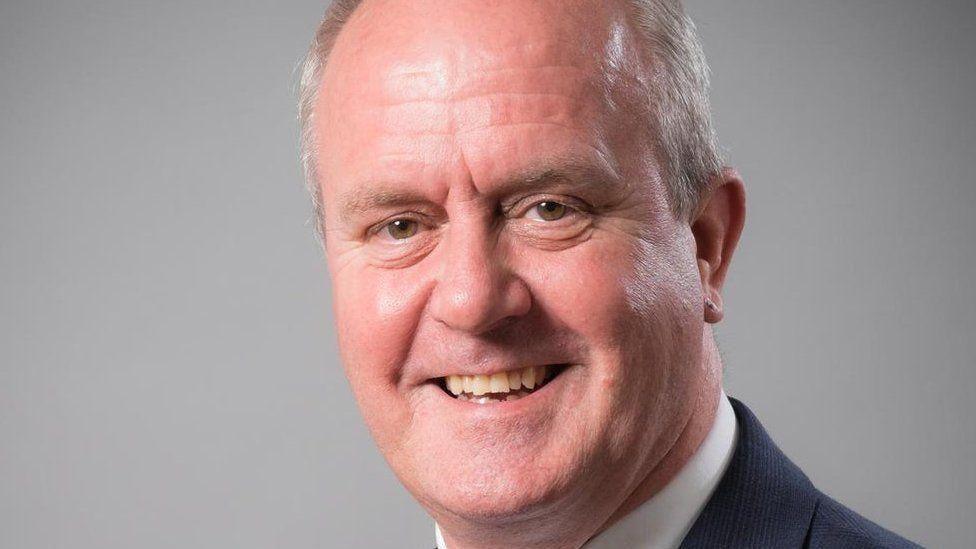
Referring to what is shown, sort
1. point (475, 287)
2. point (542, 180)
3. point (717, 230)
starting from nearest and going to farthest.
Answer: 1. point (475, 287)
2. point (542, 180)
3. point (717, 230)

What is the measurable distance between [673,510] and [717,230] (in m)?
0.70

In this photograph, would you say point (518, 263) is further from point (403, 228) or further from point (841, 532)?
point (841, 532)

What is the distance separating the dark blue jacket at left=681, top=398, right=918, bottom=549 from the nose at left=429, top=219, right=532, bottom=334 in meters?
0.68

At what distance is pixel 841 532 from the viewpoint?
305 cm

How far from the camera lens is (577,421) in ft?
9.45

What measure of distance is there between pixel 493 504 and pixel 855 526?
2.84 ft

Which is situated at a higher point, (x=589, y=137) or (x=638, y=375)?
(x=589, y=137)

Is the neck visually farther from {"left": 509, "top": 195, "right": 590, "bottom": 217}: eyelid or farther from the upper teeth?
{"left": 509, "top": 195, "right": 590, "bottom": 217}: eyelid

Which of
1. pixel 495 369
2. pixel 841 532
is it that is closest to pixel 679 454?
pixel 841 532

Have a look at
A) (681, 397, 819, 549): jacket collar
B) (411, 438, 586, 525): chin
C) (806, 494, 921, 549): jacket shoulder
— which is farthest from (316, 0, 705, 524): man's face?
(806, 494, 921, 549): jacket shoulder

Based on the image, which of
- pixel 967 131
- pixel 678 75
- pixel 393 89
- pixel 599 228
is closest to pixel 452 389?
pixel 599 228

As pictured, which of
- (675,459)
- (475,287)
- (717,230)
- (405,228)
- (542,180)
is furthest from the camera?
(717,230)

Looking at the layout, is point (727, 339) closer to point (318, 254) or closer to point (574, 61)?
point (318, 254)

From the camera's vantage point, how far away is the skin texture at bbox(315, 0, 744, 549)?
9.30ft
